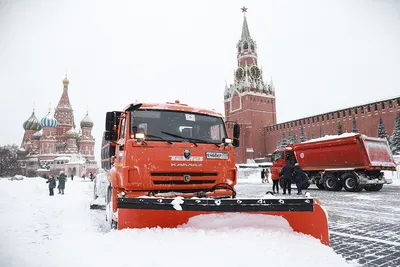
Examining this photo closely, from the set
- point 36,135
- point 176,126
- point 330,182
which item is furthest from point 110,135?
point 36,135

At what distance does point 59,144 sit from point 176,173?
266 feet

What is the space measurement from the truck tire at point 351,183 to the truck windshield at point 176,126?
11.8 metres

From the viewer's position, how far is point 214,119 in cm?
604

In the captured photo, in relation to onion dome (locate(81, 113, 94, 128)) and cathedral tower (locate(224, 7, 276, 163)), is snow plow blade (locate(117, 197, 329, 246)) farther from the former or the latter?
onion dome (locate(81, 113, 94, 128))

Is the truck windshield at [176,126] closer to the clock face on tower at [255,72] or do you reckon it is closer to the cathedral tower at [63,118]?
the cathedral tower at [63,118]

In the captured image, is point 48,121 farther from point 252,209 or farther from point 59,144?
point 252,209

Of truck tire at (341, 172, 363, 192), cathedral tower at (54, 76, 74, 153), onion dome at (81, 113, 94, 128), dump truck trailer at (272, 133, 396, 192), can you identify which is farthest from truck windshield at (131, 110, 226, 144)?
onion dome at (81, 113, 94, 128)

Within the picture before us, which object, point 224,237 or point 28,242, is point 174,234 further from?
point 28,242

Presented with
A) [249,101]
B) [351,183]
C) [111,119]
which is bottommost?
[351,183]

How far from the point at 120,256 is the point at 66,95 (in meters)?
88.2

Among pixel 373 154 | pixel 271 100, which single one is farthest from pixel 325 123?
pixel 373 154

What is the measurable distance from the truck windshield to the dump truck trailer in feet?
32.6

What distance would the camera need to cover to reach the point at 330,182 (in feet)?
53.7

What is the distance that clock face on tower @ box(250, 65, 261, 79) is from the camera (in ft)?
294
